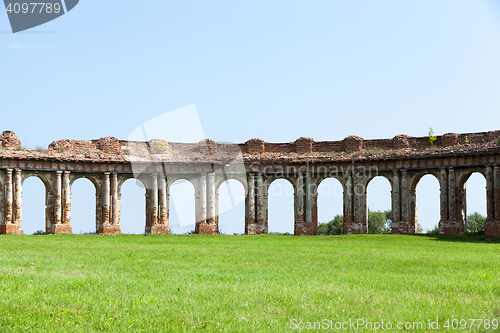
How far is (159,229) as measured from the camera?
38656 millimetres

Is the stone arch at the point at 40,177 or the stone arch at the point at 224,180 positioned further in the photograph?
the stone arch at the point at 224,180

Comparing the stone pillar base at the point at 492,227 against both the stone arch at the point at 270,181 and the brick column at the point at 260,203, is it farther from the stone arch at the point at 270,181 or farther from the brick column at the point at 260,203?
the brick column at the point at 260,203

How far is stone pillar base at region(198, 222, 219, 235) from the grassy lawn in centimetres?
2189

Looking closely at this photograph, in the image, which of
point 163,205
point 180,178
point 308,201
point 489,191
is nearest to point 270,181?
point 308,201

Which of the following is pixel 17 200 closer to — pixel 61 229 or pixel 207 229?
pixel 61 229

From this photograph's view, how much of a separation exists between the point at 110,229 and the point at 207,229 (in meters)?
7.35

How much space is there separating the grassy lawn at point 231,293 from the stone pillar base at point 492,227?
62.4 feet

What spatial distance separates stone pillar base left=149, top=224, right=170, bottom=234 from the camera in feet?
126

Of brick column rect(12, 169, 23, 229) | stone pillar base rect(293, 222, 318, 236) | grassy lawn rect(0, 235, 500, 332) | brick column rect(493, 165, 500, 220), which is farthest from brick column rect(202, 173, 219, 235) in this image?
grassy lawn rect(0, 235, 500, 332)

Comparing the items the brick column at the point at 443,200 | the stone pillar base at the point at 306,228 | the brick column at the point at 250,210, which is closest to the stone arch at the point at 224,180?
the brick column at the point at 250,210

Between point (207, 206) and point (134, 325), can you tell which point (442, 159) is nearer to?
point (207, 206)

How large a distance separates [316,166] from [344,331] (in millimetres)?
31839

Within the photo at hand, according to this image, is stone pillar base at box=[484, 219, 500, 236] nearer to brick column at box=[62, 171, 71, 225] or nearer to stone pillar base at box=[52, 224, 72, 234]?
stone pillar base at box=[52, 224, 72, 234]

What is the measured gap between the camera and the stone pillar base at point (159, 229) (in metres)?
38.5
